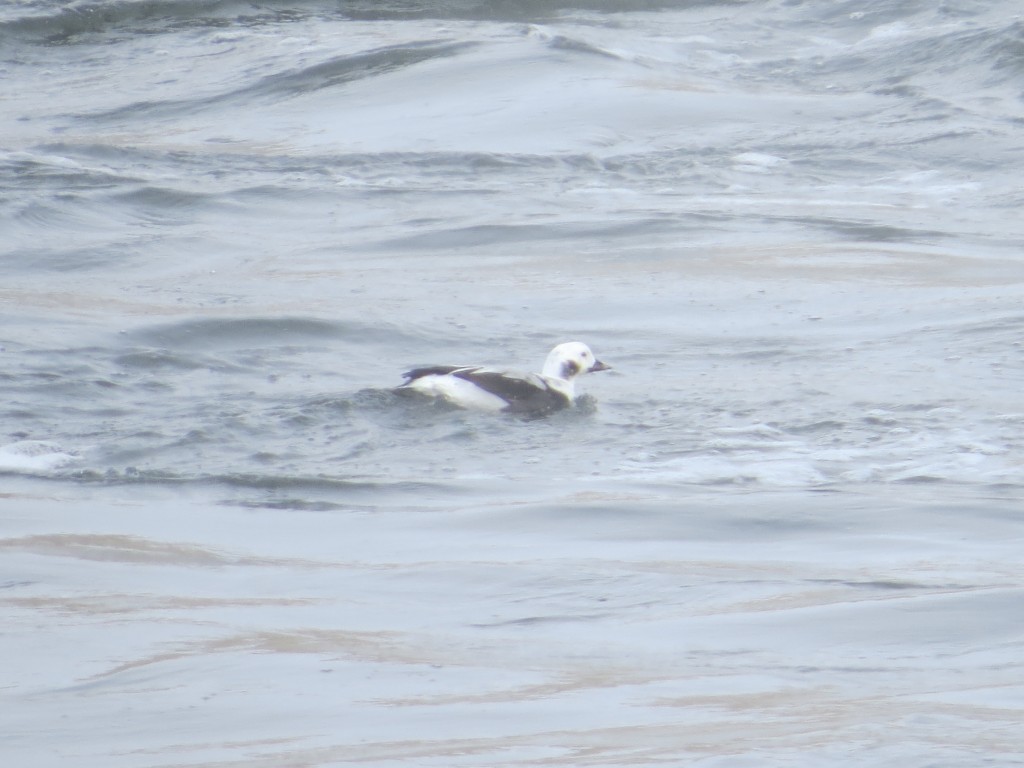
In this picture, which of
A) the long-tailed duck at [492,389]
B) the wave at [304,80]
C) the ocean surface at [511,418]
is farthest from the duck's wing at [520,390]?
the wave at [304,80]

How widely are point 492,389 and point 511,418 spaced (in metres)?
0.19

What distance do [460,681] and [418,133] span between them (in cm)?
1140

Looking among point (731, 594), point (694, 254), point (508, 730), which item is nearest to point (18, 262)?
point (694, 254)

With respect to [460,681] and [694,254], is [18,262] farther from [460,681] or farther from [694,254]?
[460,681]

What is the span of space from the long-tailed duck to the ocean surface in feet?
0.24

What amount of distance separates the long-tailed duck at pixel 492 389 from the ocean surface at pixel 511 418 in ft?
0.24

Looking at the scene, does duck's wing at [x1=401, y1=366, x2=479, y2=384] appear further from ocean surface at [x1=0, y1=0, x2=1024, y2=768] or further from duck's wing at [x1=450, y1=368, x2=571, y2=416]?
ocean surface at [x1=0, y1=0, x2=1024, y2=768]

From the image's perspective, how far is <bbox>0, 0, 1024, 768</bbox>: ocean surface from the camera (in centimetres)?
402

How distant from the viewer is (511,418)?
7.92m

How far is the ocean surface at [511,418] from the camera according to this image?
13.2 feet

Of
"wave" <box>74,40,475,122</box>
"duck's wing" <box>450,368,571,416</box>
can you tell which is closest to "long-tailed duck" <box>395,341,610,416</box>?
"duck's wing" <box>450,368,571,416</box>

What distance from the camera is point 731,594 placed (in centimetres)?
503

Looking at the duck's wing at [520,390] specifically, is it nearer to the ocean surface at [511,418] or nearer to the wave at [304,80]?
the ocean surface at [511,418]

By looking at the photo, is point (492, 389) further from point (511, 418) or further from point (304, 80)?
point (304, 80)
